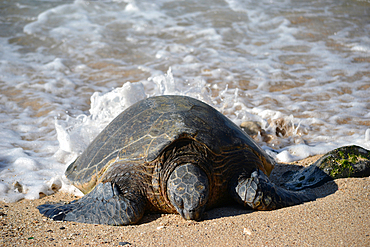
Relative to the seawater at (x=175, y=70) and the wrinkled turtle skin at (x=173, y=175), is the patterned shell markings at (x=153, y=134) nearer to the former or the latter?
the wrinkled turtle skin at (x=173, y=175)

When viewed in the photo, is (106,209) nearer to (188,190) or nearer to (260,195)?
(188,190)

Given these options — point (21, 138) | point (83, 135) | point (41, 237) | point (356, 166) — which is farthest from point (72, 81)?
point (356, 166)

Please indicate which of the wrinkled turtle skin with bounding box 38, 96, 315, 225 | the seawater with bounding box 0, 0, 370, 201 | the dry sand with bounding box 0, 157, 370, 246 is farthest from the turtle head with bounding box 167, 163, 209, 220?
the seawater with bounding box 0, 0, 370, 201

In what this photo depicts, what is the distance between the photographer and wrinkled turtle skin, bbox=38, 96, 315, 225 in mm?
2428

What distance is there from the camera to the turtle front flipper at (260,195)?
2.49 meters

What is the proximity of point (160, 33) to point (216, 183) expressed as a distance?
25.3 feet

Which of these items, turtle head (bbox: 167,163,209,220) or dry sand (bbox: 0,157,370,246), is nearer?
dry sand (bbox: 0,157,370,246)

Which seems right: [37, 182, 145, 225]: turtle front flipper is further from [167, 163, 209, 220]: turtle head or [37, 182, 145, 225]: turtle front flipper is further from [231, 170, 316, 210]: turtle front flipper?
[231, 170, 316, 210]: turtle front flipper

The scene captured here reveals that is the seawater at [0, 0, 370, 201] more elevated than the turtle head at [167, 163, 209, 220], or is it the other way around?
the turtle head at [167, 163, 209, 220]

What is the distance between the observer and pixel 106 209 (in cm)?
246

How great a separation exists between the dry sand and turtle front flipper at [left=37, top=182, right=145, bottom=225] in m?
0.05

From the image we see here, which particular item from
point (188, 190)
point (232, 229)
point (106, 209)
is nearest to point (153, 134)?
point (188, 190)

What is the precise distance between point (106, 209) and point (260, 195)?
120 cm

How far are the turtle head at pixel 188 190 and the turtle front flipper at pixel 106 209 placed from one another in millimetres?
287
